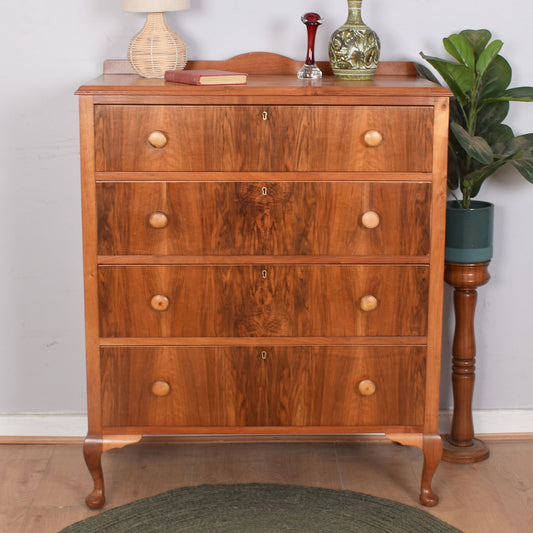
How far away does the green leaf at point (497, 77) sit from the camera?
7.77 feet

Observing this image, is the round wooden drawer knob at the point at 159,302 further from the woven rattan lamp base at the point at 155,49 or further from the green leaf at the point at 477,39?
the green leaf at the point at 477,39

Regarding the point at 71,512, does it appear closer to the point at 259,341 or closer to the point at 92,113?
the point at 259,341

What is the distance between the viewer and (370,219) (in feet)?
6.95

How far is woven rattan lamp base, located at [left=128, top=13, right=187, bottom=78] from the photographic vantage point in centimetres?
229

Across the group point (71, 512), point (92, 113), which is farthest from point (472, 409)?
point (92, 113)

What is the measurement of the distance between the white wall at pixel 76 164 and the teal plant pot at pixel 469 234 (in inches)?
10.6

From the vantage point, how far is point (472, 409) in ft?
Result: 9.21

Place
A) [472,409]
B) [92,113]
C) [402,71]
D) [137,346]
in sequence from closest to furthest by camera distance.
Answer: [92,113]
[137,346]
[402,71]
[472,409]

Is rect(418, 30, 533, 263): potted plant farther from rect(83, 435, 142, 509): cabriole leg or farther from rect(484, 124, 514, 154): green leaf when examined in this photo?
rect(83, 435, 142, 509): cabriole leg

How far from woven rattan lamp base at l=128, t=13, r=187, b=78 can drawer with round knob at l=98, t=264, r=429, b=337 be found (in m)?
0.56

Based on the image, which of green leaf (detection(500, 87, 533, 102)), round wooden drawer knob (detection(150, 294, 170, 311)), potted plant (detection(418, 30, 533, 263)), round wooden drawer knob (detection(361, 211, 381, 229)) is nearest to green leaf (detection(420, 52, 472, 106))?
potted plant (detection(418, 30, 533, 263))

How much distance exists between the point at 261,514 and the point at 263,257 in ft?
2.35

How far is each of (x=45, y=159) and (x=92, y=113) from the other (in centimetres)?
58

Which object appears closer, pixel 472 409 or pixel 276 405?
pixel 276 405
